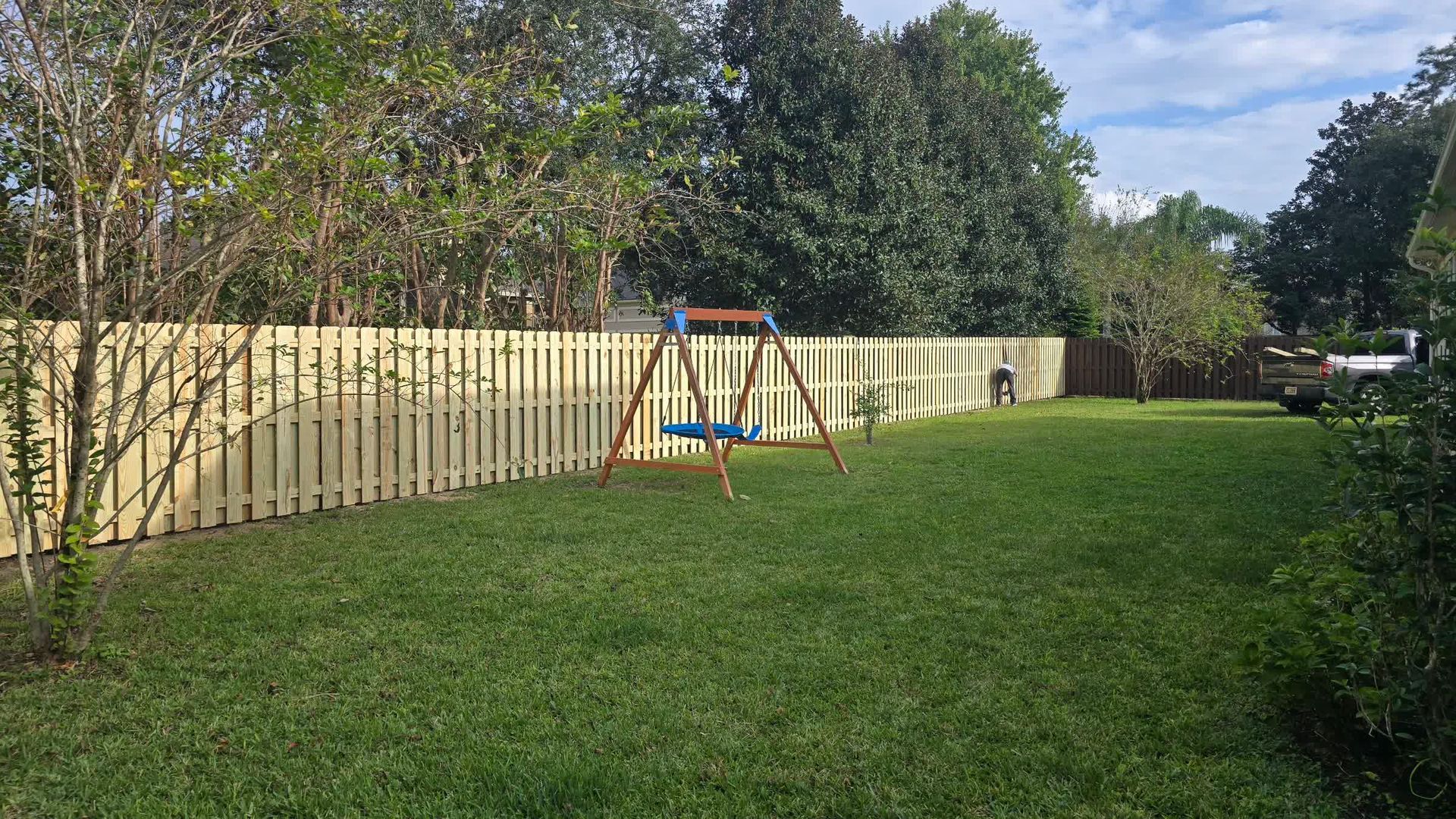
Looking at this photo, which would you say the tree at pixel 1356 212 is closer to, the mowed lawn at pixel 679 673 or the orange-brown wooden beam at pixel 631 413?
the orange-brown wooden beam at pixel 631 413

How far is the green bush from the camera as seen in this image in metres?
2.62

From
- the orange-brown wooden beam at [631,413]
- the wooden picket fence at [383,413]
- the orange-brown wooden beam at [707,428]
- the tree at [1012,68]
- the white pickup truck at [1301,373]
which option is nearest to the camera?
the wooden picket fence at [383,413]

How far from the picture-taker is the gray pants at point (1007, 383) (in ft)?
72.7

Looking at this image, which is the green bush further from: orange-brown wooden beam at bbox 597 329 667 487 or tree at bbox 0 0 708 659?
Answer: orange-brown wooden beam at bbox 597 329 667 487

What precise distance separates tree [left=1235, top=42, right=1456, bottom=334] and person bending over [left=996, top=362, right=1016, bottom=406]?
19098mm

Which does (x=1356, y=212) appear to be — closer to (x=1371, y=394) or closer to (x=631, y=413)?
(x=631, y=413)

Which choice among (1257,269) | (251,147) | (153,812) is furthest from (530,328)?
(1257,269)

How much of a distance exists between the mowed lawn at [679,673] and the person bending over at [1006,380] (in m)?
14.8

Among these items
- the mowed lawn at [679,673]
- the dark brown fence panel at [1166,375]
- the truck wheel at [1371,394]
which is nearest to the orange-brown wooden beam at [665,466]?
the mowed lawn at [679,673]

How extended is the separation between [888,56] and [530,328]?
13.1m

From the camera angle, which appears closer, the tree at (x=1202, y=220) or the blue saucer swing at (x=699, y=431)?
the blue saucer swing at (x=699, y=431)

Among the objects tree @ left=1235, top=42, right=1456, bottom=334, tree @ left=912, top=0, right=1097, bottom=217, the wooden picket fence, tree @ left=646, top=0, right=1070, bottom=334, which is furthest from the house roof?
tree @ left=912, top=0, right=1097, bottom=217

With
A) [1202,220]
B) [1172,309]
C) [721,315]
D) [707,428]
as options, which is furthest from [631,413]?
[1202,220]

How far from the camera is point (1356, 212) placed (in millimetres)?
37406
